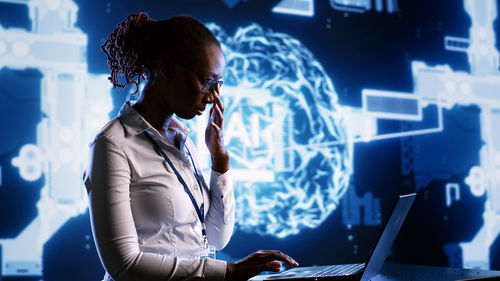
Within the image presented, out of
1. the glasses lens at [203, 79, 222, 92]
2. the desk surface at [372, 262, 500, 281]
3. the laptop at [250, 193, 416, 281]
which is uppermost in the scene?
the glasses lens at [203, 79, 222, 92]

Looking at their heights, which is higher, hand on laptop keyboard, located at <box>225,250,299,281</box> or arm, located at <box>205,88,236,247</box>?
arm, located at <box>205,88,236,247</box>

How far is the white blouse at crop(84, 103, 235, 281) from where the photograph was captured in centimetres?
111

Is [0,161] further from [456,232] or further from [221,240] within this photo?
[456,232]

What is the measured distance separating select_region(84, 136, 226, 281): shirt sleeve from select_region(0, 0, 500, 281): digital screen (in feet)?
5.54

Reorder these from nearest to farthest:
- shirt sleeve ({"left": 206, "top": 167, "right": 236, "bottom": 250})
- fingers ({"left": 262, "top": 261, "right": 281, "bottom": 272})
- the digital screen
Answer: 1. fingers ({"left": 262, "top": 261, "right": 281, "bottom": 272})
2. shirt sleeve ({"left": 206, "top": 167, "right": 236, "bottom": 250})
3. the digital screen

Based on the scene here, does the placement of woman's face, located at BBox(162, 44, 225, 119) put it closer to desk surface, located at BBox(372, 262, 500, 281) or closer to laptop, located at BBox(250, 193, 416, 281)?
laptop, located at BBox(250, 193, 416, 281)

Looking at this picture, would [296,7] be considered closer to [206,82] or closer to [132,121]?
[206,82]

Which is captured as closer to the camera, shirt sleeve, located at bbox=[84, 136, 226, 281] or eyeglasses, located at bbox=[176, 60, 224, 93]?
shirt sleeve, located at bbox=[84, 136, 226, 281]

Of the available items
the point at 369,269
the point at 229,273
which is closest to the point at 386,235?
the point at 369,269

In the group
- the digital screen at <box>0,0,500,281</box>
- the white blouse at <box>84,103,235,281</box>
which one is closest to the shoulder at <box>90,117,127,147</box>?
the white blouse at <box>84,103,235,281</box>

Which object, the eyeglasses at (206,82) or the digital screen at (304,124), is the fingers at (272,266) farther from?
the digital screen at (304,124)

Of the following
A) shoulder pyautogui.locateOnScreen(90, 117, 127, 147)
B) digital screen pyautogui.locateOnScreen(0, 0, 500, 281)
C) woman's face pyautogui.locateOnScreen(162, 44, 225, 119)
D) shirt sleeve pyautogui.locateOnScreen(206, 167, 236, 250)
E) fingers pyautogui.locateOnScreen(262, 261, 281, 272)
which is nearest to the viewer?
fingers pyautogui.locateOnScreen(262, 261, 281, 272)

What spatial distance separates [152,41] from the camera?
4.44ft

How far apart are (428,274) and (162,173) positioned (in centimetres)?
71
